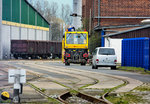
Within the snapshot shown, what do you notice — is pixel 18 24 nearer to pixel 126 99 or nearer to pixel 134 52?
pixel 134 52

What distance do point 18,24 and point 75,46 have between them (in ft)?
112

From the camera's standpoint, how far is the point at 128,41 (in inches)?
1255

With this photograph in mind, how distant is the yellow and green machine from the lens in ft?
112

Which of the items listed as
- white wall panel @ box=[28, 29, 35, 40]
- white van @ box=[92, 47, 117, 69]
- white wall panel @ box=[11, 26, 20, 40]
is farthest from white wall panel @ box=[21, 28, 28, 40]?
white van @ box=[92, 47, 117, 69]

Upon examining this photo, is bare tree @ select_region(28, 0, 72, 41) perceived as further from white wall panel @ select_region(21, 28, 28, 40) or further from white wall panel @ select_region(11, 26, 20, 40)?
white wall panel @ select_region(11, 26, 20, 40)

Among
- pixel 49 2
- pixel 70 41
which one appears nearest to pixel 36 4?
pixel 49 2

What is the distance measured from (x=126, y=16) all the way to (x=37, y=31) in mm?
24562

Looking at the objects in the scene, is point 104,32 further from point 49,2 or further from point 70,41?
point 49,2

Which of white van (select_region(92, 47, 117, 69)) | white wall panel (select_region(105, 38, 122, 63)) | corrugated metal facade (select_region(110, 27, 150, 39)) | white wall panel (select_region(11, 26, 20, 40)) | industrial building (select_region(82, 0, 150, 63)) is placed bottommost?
white van (select_region(92, 47, 117, 69))

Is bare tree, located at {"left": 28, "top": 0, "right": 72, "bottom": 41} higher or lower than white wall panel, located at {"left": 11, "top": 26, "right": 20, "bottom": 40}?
higher

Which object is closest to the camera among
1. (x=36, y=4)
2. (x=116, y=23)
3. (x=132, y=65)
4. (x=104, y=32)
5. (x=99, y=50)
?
(x=99, y=50)

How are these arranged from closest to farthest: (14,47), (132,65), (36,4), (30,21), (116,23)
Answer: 1. (132,65)
2. (116,23)
3. (14,47)
4. (30,21)
5. (36,4)

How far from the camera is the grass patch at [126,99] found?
9591 millimetres

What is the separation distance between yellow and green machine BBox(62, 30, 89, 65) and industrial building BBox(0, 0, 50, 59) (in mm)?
29203
